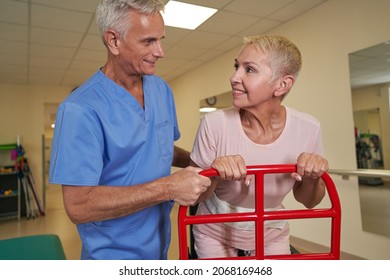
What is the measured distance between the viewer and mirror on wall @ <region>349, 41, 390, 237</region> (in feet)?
8.20

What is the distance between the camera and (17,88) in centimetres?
590

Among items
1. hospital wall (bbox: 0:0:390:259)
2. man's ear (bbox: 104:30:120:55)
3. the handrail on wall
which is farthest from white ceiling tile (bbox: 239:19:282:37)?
man's ear (bbox: 104:30:120:55)

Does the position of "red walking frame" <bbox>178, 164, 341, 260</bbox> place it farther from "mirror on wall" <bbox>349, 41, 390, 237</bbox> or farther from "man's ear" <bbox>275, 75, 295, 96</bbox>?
"mirror on wall" <bbox>349, 41, 390, 237</bbox>

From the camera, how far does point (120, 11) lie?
100cm

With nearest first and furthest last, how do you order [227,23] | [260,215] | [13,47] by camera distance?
[260,215] < [227,23] < [13,47]

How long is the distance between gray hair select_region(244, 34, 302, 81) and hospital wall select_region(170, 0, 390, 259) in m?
1.88

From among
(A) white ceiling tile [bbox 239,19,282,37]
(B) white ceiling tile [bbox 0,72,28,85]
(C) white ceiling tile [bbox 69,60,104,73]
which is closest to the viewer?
(A) white ceiling tile [bbox 239,19,282,37]

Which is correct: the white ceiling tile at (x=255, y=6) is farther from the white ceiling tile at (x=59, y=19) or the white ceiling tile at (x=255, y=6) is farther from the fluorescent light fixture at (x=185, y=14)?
the white ceiling tile at (x=59, y=19)

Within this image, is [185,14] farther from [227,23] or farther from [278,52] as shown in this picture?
[278,52]

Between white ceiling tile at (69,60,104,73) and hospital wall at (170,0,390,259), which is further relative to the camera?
white ceiling tile at (69,60,104,73)

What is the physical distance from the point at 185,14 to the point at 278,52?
7.68ft

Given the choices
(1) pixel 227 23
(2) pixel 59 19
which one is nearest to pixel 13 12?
(2) pixel 59 19

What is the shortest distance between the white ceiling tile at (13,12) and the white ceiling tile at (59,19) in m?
0.08

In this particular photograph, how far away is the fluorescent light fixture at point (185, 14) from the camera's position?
2948 mm
